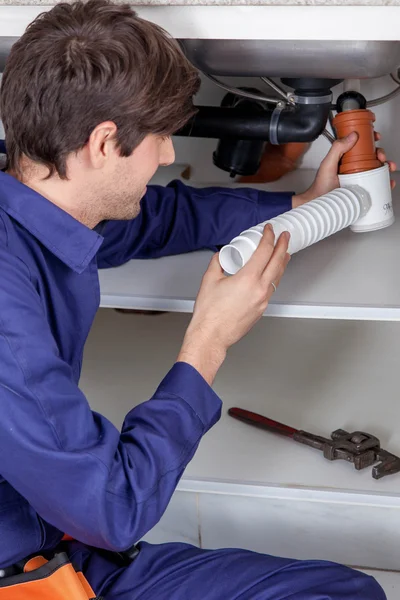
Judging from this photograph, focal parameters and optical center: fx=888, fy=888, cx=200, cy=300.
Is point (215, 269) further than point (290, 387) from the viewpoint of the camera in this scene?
No

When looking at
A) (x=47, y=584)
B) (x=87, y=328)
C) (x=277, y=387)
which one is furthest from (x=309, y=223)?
(x=47, y=584)

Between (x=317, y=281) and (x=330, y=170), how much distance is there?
0.20 meters

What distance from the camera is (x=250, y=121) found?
1.44 meters

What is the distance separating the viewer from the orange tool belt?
1.00 m

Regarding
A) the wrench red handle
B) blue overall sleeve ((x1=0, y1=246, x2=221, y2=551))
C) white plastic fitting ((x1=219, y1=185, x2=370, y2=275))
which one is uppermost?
white plastic fitting ((x1=219, y1=185, x2=370, y2=275))

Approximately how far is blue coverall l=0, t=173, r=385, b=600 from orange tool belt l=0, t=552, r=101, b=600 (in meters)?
0.04

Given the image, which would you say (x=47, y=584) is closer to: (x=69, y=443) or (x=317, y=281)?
(x=69, y=443)

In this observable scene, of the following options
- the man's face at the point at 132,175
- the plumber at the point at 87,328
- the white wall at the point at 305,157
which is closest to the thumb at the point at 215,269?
the plumber at the point at 87,328

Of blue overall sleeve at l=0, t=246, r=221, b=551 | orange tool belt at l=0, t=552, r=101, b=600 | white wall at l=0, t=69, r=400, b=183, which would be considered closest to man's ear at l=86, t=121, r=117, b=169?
blue overall sleeve at l=0, t=246, r=221, b=551

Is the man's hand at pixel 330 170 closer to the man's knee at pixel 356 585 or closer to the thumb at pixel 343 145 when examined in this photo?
the thumb at pixel 343 145

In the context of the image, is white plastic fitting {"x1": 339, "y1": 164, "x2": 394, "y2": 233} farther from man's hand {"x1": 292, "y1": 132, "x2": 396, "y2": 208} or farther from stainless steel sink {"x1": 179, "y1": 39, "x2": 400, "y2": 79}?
stainless steel sink {"x1": 179, "y1": 39, "x2": 400, "y2": 79}

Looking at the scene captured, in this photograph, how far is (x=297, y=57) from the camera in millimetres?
1210

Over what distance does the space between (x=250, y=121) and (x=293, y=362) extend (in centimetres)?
46

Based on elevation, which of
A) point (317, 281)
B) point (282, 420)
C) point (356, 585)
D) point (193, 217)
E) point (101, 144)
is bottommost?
point (356, 585)
